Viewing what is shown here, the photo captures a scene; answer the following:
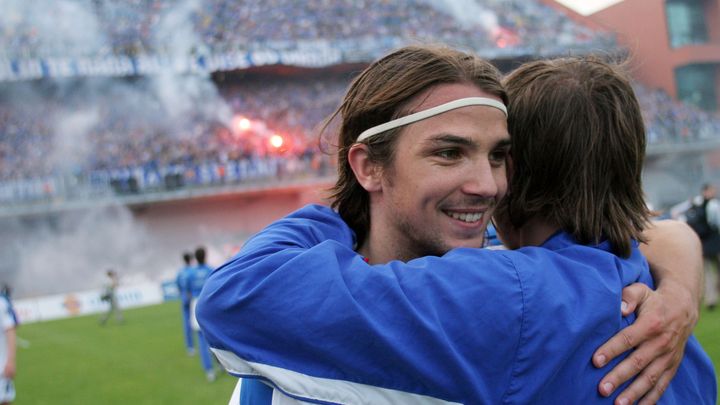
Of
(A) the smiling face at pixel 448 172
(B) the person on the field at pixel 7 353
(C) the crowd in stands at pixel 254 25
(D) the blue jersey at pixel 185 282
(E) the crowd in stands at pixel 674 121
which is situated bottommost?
(E) the crowd in stands at pixel 674 121

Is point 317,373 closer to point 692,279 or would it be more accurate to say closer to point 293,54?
point 692,279

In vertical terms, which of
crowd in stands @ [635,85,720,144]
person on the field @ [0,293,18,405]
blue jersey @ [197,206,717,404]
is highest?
blue jersey @ [197,206,717,404]

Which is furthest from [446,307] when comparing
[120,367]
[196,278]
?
[120,367]

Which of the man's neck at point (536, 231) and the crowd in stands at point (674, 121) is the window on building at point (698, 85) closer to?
the crowd in stands at point (674, 121)

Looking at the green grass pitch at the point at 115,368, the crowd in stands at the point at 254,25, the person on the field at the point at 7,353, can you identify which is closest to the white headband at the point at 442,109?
the person on the field at the point at 7,353

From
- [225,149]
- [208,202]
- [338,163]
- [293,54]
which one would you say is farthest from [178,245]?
[338,163]

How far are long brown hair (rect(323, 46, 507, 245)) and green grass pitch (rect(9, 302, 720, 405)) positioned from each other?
20.4ft

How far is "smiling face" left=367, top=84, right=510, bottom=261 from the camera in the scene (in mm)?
1740

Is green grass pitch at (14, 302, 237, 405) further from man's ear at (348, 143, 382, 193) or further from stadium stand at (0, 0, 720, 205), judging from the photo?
stadium stand at (0, 0, 720, 205)

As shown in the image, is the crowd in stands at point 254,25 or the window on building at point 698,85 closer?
the crowd in stands at point 254,25

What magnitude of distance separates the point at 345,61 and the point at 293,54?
2756mm

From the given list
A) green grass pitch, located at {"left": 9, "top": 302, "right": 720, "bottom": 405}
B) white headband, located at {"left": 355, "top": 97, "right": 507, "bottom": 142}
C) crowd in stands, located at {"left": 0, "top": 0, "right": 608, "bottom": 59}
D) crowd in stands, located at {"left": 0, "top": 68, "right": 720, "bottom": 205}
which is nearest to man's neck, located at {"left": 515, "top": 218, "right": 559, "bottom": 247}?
white headband, located at {"left": 355, "top": 97, "right": 507, "bottom": 142}

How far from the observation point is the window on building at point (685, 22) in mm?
34656

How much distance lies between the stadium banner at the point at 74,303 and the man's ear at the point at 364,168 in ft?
65.5
